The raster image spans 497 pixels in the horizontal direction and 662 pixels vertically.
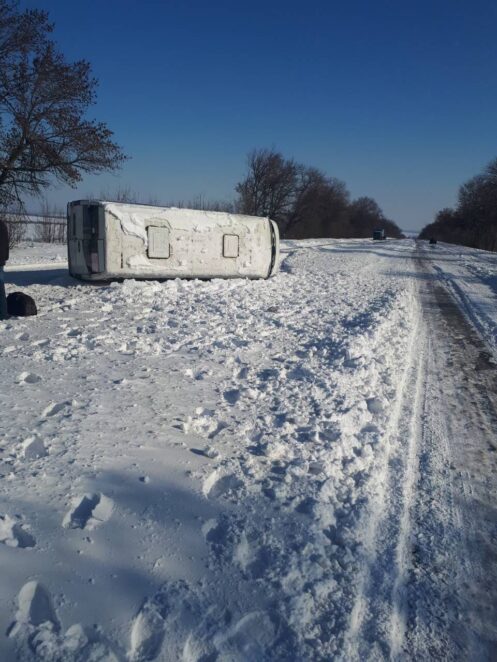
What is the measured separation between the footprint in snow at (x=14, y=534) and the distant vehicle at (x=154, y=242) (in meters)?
7.83

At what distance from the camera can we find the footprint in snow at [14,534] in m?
2.33

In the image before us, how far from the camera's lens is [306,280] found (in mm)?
14227

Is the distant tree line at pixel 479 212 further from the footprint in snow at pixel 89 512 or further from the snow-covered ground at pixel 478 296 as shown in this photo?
the footprint in snow at pixel 89 512

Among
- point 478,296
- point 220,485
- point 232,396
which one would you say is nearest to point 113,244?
point 232,396

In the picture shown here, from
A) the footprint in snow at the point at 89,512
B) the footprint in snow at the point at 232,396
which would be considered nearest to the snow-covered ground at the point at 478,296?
the footprint in snow at the point at 232,396

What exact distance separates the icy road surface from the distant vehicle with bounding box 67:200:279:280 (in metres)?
3.88

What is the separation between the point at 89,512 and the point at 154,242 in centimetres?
823

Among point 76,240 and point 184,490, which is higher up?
point 76,240

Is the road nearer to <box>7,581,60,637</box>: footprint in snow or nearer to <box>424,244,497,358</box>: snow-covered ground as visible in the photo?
<box>7,581,60,637</box>: footprint in snow

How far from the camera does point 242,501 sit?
287cm

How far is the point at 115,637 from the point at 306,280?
42.3ft

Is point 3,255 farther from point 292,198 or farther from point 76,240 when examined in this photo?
point 292,198

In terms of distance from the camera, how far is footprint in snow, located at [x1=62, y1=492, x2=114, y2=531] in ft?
8.28

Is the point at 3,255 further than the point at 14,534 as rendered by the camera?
Yes
